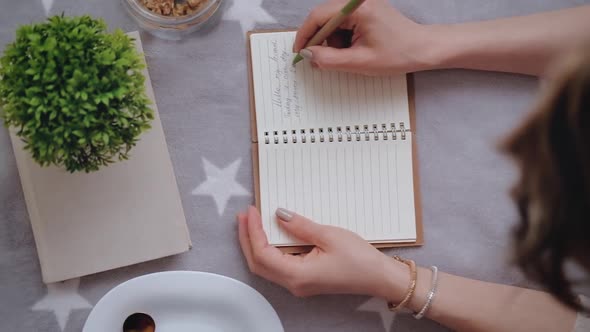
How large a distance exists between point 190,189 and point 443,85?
0.33 metres

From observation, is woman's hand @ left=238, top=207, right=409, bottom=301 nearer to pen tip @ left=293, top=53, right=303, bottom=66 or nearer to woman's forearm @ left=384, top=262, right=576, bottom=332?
woman's forearm @ left=384, top=262, right=576, bottom=332

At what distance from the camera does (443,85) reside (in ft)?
2.29

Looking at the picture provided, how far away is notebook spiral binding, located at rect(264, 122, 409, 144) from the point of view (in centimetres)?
68

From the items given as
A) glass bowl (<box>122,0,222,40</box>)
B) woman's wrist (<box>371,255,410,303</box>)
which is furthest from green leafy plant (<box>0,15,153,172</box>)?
woman's wrist (<box>371,255,410,303</box>)

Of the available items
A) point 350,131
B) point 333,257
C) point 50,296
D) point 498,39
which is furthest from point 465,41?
point 50,296

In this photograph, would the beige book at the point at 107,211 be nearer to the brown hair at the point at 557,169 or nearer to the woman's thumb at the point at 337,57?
the woman's thumb at the point at 337,57

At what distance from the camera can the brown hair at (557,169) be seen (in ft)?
1.05

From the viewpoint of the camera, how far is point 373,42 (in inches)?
25.1

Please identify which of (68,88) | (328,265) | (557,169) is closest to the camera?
(557,169)

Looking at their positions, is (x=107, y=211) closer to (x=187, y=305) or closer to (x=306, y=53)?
(x=187, y=305)

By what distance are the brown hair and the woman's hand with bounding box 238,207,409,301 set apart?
0.84ft

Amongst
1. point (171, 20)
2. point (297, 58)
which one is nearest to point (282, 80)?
point (297, 58)

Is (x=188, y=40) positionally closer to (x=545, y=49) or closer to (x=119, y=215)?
(x=119, y=215)

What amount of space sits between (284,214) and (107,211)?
20cm
